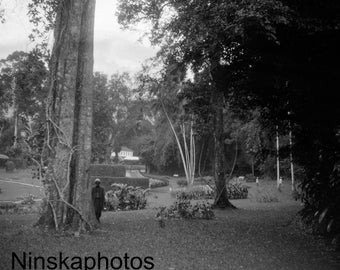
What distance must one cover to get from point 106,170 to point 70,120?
79.4ft

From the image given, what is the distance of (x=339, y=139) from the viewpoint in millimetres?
11844

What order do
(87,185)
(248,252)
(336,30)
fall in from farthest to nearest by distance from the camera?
(87,185)
(336,30)
(248,252)

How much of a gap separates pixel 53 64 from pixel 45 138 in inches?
86.4

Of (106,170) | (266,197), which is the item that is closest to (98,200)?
(266,197)

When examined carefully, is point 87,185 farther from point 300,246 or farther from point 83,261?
point 300,246

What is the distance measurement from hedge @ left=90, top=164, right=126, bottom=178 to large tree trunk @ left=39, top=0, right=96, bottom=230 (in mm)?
23084

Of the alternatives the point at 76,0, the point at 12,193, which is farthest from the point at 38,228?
the point at 12,193

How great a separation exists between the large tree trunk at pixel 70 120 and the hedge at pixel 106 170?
2308cm

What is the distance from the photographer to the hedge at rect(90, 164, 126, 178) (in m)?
34.1

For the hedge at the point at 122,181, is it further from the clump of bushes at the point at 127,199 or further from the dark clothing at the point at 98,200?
the dark clothing at the point at 98,200

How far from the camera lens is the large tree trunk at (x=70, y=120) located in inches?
411

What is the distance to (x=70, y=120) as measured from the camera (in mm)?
10812

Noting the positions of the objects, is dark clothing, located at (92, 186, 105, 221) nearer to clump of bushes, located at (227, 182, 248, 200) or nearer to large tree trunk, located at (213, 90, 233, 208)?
large tree trunk, located at (213, 90, 233, 208)

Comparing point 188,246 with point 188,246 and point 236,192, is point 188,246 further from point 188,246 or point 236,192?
point 236,192
